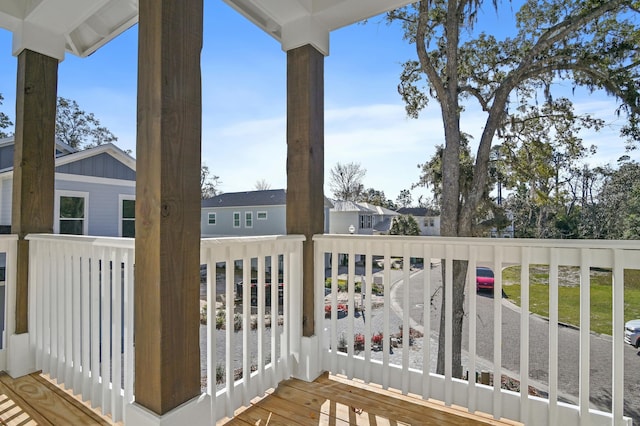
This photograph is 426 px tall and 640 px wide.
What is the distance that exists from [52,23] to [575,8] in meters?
6.00

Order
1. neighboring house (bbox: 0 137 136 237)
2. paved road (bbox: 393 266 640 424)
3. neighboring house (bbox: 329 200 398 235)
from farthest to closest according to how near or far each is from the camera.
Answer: neighboring house (bbox: 329 200 398 235)
neighboring house (bbox: 0 137 136 237)
paved road (bbox: 393 266 640 424)

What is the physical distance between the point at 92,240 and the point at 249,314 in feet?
3.20

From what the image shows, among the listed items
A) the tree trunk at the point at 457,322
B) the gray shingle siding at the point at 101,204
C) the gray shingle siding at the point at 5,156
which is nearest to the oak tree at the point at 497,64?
the tree trunk at the point at 457,322

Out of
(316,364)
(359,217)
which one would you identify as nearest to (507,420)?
(316,364)

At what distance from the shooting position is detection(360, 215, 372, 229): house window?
647 inches

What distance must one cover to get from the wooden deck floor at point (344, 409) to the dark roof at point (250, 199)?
10.7 meters

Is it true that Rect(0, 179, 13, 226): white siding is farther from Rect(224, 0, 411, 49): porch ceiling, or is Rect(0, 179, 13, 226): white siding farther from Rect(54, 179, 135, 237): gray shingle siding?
Rect(224, 0, 411, 49): porch ceiling

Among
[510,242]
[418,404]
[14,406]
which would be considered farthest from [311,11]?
[14,406]

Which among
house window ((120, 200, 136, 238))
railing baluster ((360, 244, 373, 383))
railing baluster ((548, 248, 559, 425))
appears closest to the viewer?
railing baluster ((548, 248, 559, 425))

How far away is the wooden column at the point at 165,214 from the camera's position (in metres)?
1.34

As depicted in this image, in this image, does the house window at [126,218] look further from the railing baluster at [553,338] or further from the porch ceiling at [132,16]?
the railing baluster at [553,338]

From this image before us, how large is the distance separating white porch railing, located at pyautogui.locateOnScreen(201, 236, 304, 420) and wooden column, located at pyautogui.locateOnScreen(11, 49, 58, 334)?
56.5 inches

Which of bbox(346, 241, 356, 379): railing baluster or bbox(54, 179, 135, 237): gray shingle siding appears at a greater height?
bbox(54, 179, 135, 237): gray shingle siding

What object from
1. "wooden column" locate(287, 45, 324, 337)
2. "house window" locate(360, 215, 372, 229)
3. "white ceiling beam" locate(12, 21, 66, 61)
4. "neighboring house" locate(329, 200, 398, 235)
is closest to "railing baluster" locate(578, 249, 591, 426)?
"wooden column" locate(287, 45, 324, 337)
